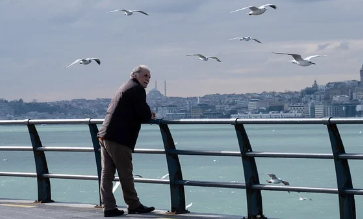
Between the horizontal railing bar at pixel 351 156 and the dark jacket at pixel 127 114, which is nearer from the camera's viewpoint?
the horizontal railing bar at pixel 351 156

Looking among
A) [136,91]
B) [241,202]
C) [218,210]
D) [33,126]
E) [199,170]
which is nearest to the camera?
[136,91]

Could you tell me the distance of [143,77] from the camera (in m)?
11.6

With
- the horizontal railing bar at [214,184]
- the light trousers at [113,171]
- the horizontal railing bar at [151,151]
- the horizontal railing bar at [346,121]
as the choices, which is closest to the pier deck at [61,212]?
the light trousers at [113,171]

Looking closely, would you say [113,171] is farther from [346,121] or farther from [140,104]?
[346,121]

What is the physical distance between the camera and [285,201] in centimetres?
5297

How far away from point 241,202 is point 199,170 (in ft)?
95.1

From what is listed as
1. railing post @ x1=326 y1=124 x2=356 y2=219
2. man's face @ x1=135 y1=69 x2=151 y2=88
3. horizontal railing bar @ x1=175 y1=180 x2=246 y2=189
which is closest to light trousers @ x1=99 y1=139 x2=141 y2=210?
horizontal railing bar @ x1=175 y1=180 x2=246 y2=189

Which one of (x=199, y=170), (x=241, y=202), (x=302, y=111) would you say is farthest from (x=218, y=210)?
(x=302, y=111)

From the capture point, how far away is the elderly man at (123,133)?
Result: 11.6 metres

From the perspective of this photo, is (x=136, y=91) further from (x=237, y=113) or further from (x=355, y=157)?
(x=237, y=113)

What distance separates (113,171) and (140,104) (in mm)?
949

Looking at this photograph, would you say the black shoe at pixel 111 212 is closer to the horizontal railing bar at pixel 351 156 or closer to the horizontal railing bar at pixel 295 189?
the horizontal railing bar at pixel 295 189

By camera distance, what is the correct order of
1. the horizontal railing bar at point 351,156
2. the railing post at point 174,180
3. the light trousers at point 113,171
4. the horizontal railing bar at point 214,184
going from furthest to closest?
the railing post at point 174,180, the light trousers at point 113,171, the horizontal railing bar at point 214,184, the horizontal railing bar at point 351,156

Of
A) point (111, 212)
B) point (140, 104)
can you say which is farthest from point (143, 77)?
point (111, 212)
